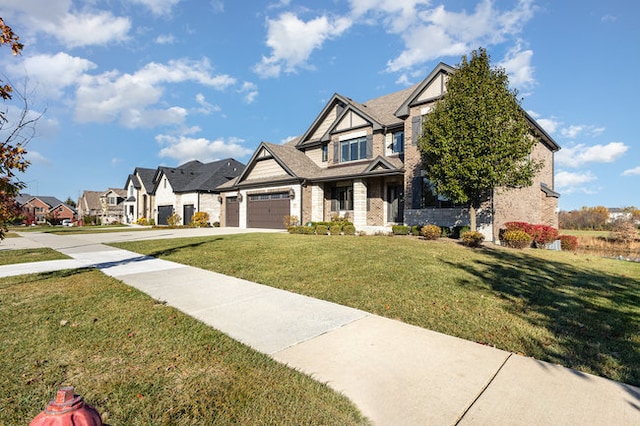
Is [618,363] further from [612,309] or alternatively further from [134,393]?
[134,393]

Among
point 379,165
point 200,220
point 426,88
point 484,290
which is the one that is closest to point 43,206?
point 200,220

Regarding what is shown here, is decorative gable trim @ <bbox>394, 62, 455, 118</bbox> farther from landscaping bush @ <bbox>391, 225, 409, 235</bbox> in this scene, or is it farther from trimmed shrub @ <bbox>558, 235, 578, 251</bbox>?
trimmed shrub @ <bbox>558, 235, 578, 251</bbox>

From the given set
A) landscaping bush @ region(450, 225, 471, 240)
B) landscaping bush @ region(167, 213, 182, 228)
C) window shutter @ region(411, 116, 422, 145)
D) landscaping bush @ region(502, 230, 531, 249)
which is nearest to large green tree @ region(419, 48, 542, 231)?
landscaping bush @ region(450, 225, 471, 240)

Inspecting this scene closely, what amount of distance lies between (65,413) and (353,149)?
2182cm

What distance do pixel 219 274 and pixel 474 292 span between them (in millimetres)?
5790

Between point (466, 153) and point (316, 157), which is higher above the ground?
point (316, 157)

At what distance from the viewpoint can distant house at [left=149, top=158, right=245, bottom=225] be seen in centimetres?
3266

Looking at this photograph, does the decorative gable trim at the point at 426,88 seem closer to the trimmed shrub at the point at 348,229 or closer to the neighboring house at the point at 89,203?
the trimmed shrub at the point at 348,229

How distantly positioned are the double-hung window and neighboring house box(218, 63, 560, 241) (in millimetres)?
68

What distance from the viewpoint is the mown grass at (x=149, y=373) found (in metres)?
2.58

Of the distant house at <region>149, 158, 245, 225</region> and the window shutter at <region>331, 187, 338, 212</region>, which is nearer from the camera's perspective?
the window shutter at <region>331, 187, 338, 212</region>

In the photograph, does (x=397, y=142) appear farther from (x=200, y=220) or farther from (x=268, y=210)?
(x=200, y=220)

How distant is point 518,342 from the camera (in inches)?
159

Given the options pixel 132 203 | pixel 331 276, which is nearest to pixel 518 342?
pixel 331 276
